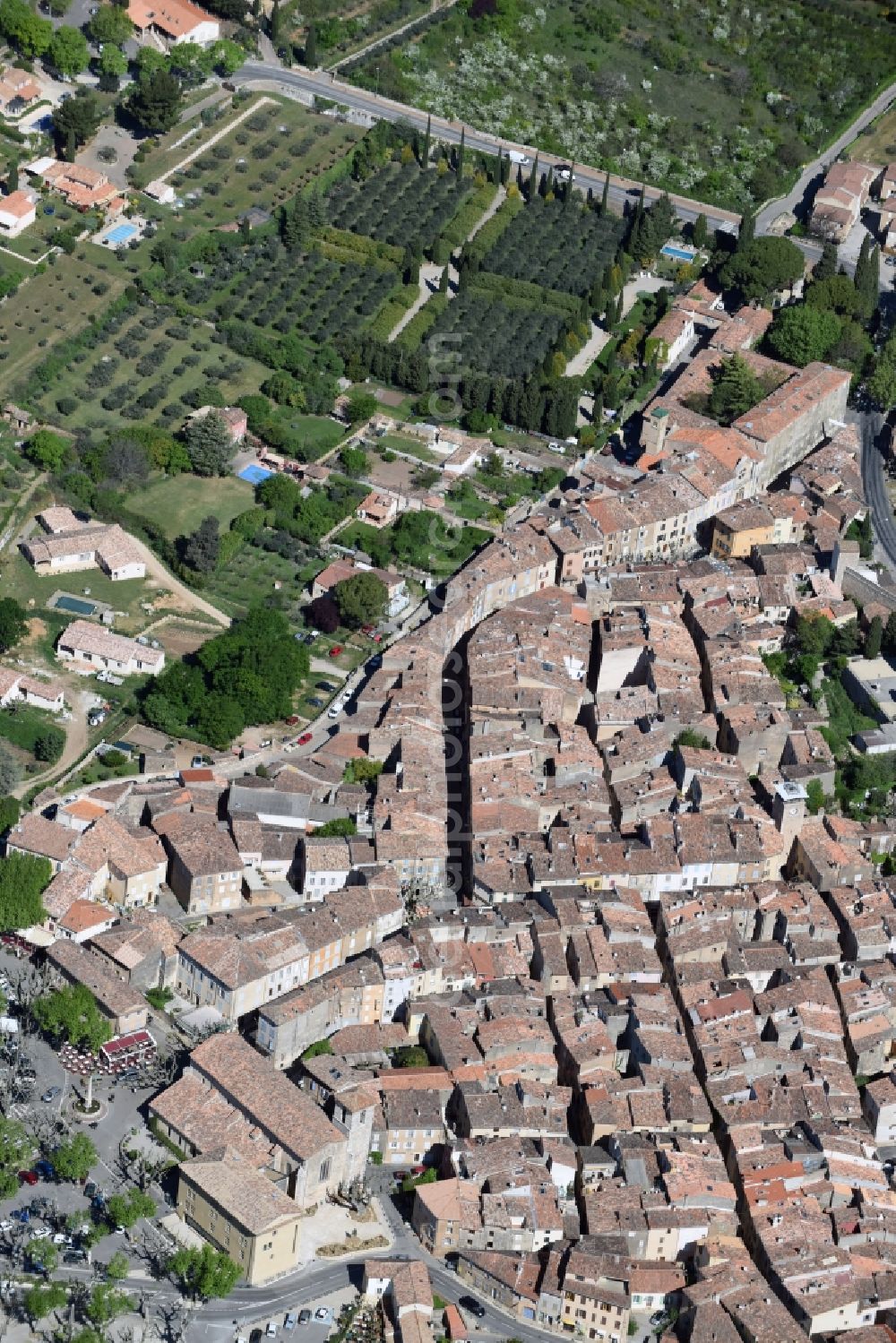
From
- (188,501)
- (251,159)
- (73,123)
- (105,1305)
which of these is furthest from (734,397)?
(105,1305)

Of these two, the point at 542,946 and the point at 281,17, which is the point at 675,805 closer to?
the point at 542,946

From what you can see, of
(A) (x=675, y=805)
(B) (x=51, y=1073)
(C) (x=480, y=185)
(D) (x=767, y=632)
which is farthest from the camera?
(C) (x=480, y=185)

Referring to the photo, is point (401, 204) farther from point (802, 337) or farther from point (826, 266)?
point (802, 337)

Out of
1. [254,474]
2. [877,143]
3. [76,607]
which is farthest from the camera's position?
[877,143]

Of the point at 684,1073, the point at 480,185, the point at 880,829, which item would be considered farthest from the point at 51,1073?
the point at 480,185

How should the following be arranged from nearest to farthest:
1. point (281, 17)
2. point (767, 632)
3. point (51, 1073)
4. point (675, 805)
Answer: point (51, 1073) < point (675, 805) < point (767, 632) < point (281, 17)
